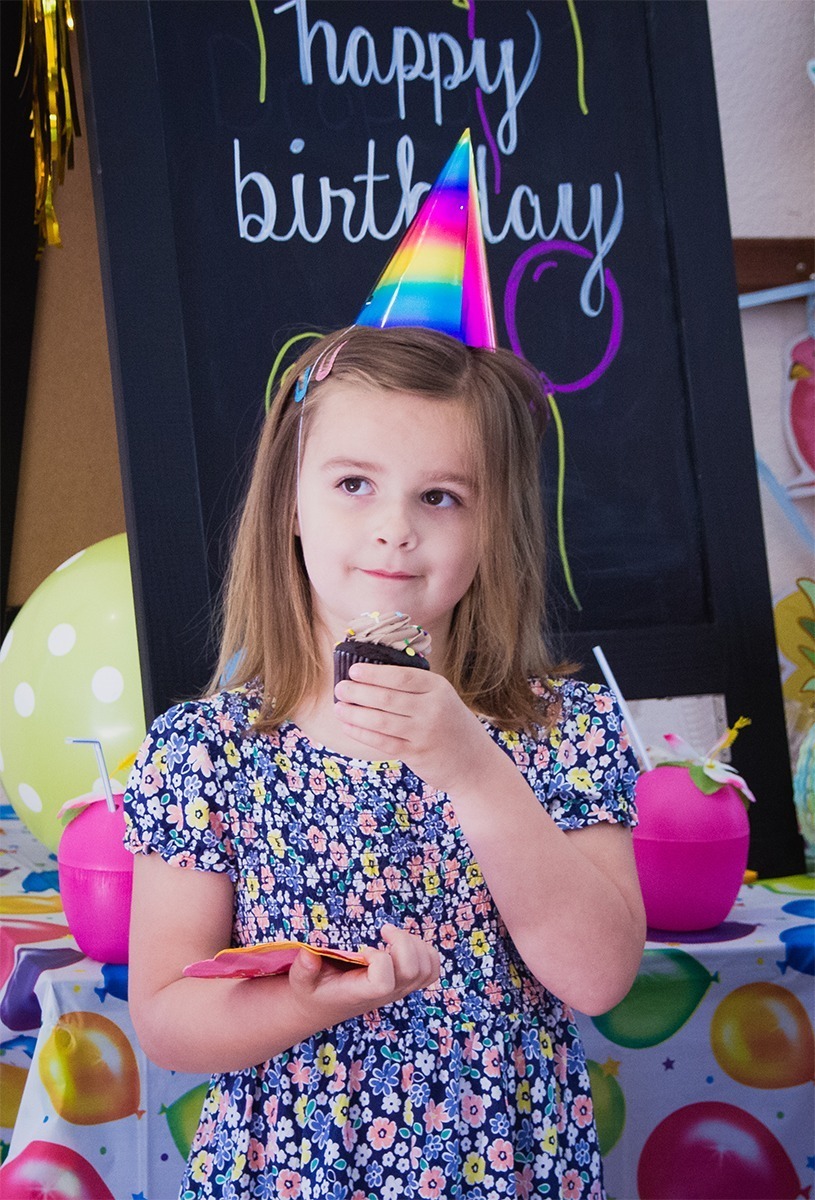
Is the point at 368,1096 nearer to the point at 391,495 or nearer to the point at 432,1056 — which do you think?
the point at 432,1056

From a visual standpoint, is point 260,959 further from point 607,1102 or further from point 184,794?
point 607,1102

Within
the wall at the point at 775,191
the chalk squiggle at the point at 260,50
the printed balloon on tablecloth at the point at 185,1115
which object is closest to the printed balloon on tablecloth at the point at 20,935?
the printed balloon on tablecloth at the point at 185,1115

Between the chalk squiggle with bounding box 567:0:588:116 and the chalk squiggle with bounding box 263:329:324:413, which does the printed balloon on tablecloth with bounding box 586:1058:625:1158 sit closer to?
the chalk squiggle with bounding box 263:329:324:413

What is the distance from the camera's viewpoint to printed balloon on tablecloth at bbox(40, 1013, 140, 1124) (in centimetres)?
108

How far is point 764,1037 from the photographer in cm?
121

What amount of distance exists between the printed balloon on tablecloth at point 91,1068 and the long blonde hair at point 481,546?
0.35m

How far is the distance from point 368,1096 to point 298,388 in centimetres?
54

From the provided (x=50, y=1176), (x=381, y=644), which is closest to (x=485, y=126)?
(x=381, y=644)

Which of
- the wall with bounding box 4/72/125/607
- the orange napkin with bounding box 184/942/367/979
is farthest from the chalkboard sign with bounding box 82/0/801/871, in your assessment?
the wall with bounding box 4/72/125/607

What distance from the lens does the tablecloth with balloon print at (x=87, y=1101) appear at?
107cm

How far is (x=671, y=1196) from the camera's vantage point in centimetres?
117

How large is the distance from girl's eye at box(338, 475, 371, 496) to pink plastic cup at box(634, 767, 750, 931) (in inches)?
19.7

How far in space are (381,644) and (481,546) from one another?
153mm

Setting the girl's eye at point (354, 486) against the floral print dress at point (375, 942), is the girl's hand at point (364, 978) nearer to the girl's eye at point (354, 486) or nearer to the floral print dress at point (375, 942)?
the floral print dress at point (375, 942)
